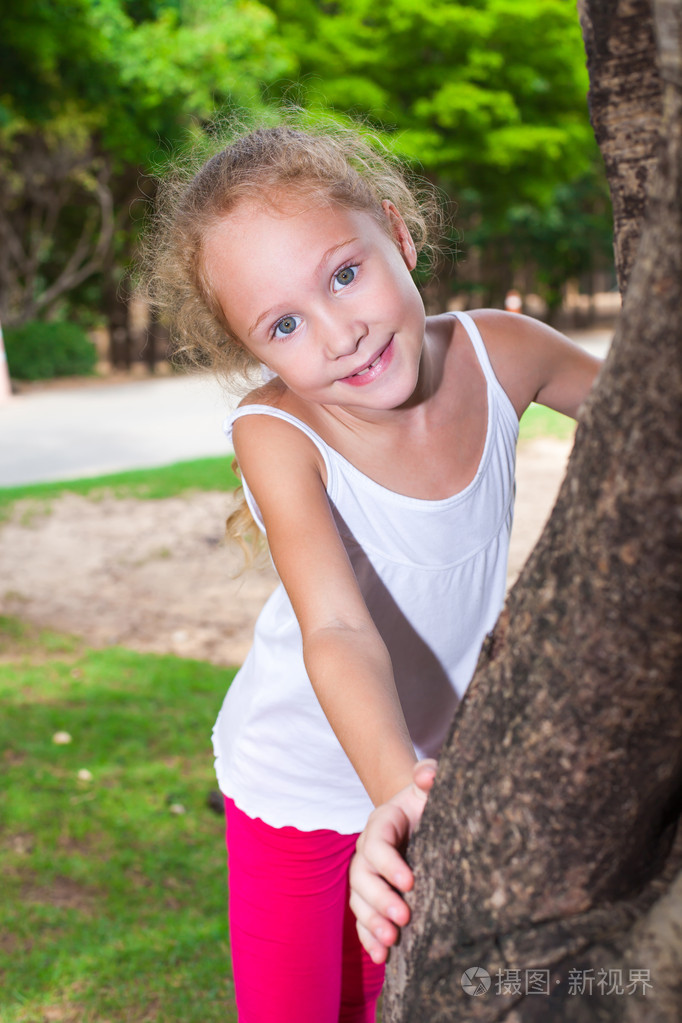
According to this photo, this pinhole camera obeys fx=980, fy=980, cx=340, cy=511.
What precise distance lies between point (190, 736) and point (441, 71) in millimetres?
20391

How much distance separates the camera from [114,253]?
74.3 ft

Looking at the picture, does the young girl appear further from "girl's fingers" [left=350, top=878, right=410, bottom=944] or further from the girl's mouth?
"girl's fingers" [left=350, top=878, right=410, bottom=944]

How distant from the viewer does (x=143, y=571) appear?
6684mm

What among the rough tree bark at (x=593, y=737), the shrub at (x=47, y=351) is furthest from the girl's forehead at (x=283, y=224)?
the shrub at (x=47, y=351)

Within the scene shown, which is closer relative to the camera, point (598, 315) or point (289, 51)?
point (289, 51)

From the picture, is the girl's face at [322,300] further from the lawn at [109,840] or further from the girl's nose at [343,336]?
the lawn at [109,840]

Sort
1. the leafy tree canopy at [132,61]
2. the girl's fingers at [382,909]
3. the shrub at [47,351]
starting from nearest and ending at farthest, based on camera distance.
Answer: the girl's fingers at [382,909] → the leafy tree canopy at [132,61] → the shrub at [47,351]

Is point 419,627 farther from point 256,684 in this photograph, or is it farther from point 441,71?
point 441,71

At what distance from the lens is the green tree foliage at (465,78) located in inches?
813

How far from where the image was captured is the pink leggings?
175cm

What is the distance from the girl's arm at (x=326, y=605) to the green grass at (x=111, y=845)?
1866 millimetres

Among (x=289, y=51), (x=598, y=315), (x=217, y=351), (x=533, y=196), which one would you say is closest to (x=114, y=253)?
(x=289, y=51)

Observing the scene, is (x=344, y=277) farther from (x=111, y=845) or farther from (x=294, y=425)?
(x=111, y=845)

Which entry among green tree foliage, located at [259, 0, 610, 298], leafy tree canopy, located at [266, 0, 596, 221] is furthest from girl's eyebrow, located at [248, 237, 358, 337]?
leafy tree canopy, located at [266, 0, 596, 221]
